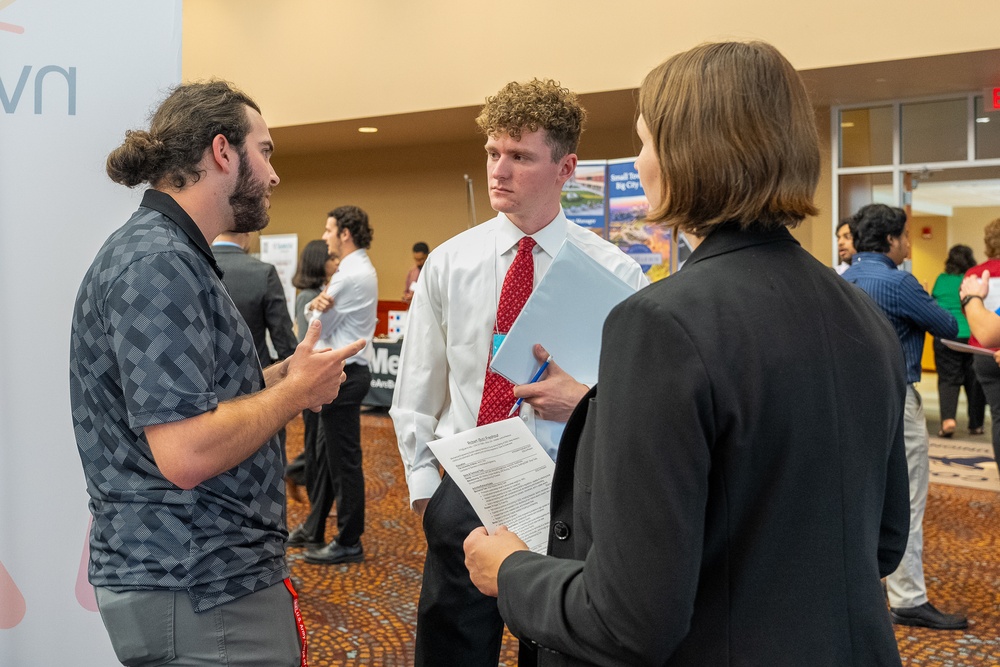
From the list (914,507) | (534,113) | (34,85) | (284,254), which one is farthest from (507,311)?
(284,254)

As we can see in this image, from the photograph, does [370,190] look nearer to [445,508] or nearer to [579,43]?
[579,43]

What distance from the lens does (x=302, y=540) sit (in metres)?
4.84

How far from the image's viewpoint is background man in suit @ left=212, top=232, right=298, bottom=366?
4.04 meters

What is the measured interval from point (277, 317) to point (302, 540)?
1407 millimetres

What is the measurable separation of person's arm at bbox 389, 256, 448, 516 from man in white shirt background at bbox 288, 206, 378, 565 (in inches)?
90.9

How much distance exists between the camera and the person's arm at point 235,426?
1431 mm

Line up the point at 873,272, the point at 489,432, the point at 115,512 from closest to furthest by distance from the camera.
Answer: the point at 115,512, the point at 489,432, the point at 873,272

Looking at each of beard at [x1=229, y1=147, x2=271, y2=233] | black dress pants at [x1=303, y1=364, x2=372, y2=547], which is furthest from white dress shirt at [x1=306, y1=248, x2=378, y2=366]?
beard at [x1=229, y1=147, x2=271, y2=233]

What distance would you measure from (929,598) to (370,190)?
34.3 ft

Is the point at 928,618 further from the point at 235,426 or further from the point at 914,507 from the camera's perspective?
the point at 235,426

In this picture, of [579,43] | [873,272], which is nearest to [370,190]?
[579,43]

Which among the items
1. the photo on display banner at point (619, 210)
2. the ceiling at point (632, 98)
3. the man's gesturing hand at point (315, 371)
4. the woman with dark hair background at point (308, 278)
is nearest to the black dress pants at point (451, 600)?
the man's gesturing hand at point (315, 371)

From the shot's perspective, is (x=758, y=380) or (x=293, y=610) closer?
(x=758, y=380)

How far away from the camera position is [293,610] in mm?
1705
